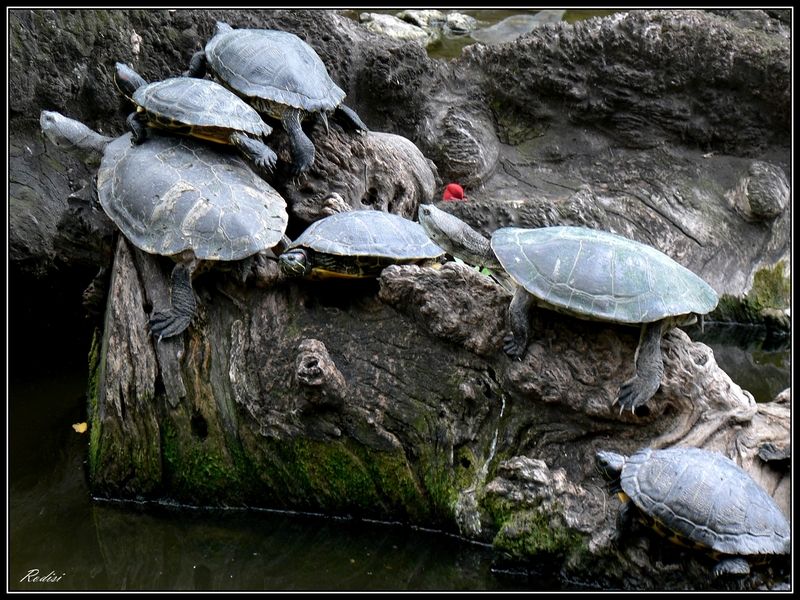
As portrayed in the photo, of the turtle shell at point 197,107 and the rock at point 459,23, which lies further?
the rock at point 459,23

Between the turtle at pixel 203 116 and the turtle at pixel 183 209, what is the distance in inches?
4.9

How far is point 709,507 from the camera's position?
128 inches

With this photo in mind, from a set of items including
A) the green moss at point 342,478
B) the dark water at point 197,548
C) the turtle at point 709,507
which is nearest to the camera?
the turtle at point 709,507

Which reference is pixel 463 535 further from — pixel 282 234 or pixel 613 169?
pixel 613 169

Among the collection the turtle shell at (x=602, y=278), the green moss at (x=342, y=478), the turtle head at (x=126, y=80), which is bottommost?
the green moss at (x=342, y=478)

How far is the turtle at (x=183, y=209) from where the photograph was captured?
13.9 ft

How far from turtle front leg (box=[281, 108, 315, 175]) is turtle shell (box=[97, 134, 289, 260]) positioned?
41cm

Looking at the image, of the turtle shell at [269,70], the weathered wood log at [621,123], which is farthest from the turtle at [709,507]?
the weathered wood log at [621,123]

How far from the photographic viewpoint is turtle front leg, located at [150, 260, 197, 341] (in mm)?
4320

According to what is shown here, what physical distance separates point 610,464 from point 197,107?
10.00 feet

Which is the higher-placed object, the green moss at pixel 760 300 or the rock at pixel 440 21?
the rock at pixel 440 21

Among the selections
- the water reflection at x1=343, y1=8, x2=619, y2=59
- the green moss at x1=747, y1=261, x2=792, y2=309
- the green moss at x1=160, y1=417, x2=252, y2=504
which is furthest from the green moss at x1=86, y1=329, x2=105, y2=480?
the water reflection at x1=343, y1=8, x2=619, y2=59

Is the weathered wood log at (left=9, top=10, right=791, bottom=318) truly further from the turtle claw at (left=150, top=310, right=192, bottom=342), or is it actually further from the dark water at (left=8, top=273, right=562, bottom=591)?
the dark water at (left=8, top=273, right=562, bottom=591)

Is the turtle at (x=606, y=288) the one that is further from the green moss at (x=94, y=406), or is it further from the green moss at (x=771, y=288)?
the green moss at (x=771, y=288)
